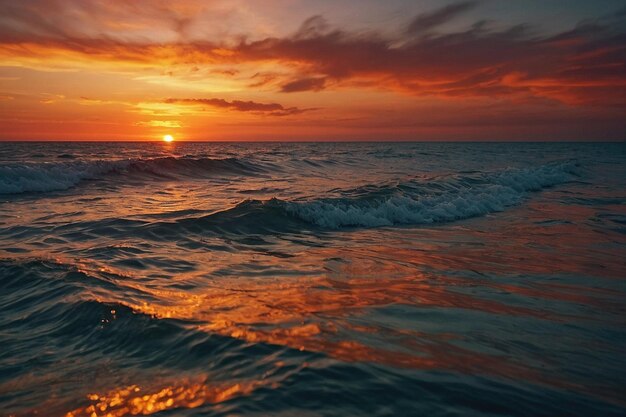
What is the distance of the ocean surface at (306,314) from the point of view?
3.19 meters


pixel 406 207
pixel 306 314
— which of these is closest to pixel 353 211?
pixel 406 207

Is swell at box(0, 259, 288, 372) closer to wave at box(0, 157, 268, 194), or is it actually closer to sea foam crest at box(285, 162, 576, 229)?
sea foam crest at box(285, 162, 576, 229)

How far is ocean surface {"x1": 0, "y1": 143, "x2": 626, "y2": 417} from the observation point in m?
3.19

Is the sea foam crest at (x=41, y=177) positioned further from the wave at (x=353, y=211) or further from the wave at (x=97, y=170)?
the wave at (x=353, y=211)

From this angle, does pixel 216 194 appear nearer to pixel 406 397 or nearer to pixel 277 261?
pixel 277 261

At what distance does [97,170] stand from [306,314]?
19428mm

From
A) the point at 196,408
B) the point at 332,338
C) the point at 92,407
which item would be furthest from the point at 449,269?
the point at 92,407

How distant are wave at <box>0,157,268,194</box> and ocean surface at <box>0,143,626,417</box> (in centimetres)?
572

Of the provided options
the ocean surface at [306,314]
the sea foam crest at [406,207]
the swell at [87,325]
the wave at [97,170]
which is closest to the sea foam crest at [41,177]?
the wave at [97,170]

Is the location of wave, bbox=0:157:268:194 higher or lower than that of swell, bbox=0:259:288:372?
higher

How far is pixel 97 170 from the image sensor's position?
21.0 meters

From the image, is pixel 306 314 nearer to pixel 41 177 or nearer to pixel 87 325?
pixel 87 325

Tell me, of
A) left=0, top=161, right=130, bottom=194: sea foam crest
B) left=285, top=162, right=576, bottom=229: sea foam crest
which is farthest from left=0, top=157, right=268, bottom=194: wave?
left=285, top=162, right=576, bottom=229: sea foam crest

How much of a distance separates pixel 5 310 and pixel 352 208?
8.33 m
